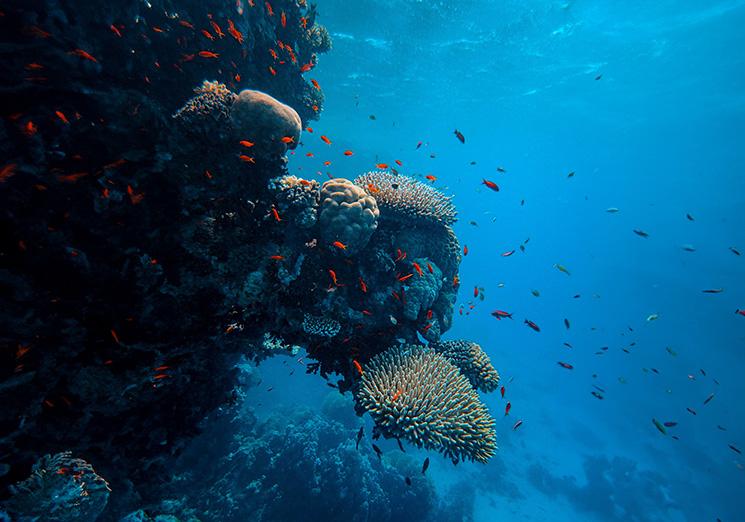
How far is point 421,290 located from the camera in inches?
254

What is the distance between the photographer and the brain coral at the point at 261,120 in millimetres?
5152

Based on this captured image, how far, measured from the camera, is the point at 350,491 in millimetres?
10438

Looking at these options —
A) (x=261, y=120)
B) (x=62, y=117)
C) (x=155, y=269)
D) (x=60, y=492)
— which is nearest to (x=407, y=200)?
(x=261, y=120)

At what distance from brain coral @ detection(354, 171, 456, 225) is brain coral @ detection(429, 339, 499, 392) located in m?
2.82

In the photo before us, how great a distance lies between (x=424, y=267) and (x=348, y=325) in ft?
6.88

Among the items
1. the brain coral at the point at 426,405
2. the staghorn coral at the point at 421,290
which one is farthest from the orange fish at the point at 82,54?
the brain coral at the point at 426,405

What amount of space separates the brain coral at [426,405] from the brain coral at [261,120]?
402cm

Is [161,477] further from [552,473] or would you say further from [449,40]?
[552,473]

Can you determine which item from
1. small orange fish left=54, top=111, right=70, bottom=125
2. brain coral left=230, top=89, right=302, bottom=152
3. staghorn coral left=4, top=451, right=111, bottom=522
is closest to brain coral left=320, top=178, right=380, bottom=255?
brain coral left=230, top=89, right=302, bottom=152

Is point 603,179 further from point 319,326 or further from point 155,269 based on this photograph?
point 155,269

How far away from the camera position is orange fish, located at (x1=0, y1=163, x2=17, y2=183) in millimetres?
3783

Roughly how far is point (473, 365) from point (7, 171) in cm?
767

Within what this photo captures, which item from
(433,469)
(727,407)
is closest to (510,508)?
(433,469)

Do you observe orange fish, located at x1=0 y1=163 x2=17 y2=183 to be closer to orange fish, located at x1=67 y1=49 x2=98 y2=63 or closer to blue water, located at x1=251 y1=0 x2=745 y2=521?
orange fish, located at x1=67 y1=49 x2=98 y2=63
